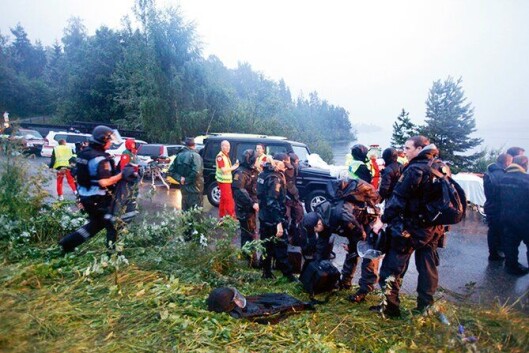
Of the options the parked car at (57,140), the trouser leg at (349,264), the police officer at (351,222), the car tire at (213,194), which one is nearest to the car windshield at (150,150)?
the parked car at (57,140)

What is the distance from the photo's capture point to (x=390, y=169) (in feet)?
18.4

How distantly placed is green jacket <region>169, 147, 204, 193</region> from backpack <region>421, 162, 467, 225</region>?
4.32m

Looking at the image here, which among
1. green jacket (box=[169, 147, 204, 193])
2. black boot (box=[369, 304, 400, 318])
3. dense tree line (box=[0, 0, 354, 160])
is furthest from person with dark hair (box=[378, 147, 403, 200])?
dense tree line (box=[0, 0, 354, 160])

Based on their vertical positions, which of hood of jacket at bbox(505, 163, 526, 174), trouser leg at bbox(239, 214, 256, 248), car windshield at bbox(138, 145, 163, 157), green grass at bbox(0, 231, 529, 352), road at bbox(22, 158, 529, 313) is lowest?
road at bbox(22, 158, 529, 313)

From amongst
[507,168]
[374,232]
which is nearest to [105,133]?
[374,232]

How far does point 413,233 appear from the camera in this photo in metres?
3.42

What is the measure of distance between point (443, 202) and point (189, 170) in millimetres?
4565

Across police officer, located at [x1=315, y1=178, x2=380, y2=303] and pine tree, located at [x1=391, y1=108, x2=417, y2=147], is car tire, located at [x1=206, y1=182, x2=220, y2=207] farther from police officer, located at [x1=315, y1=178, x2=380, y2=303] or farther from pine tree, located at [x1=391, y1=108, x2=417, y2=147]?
pine tree, located at [x1=391, y1=108, x2=417, y2=147]

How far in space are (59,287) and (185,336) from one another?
5.43 ft

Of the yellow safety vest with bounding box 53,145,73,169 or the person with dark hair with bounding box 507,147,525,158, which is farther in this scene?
the yellow safety vest with bounding box 53,145,73,169

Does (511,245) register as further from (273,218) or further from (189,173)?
(189,173)

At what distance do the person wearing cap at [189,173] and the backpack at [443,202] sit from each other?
4.33 meters

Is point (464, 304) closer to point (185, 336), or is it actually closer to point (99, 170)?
point (185, 336)

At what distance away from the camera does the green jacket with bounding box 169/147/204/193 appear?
6.53 meters
